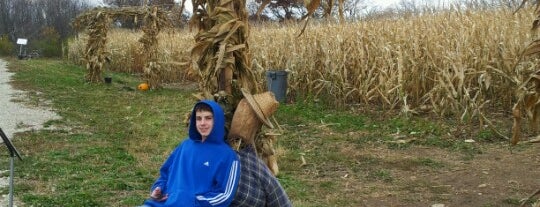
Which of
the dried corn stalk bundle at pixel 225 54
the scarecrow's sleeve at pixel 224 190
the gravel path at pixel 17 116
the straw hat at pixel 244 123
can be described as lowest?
the gravel path at pixel 17 116

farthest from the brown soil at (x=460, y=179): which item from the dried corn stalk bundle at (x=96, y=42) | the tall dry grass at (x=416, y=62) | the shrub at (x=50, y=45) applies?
the shrub at (x=50, y=45)

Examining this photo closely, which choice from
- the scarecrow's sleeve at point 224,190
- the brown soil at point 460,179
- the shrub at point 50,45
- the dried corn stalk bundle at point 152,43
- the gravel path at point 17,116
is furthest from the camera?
the shrub at point 50,45

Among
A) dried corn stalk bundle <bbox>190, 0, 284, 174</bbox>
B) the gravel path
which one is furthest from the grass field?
dried corn stalk bundle <bbox>190, 0, 284, 174</bbox>

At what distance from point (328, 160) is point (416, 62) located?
10.4 feet

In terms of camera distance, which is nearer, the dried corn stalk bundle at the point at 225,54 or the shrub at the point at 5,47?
the dried corn stalk bundle at the point at 225,54

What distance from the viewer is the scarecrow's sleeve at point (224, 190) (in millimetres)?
2859

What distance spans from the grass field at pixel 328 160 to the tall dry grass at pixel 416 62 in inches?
14.4

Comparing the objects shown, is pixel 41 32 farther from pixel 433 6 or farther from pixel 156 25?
pixel 433 6

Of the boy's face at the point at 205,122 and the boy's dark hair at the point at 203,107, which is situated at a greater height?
the boy's dark hair at the point at 203,107

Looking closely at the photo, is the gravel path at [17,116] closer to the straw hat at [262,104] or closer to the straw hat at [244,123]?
the straw hat at [244,123]

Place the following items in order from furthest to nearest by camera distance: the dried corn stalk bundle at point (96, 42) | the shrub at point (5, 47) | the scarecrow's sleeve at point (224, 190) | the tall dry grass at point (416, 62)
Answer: the shrub at point (5, 47) < the dried corn stalk bundle at point (96, 42) < the tall dry grass at point (416, 62) < the scarecrow's sleeve at point (224, 190)

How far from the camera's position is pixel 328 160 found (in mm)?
6430

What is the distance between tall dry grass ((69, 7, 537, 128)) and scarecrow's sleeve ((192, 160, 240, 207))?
424cm

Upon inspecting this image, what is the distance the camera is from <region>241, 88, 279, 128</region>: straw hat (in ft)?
9.53
